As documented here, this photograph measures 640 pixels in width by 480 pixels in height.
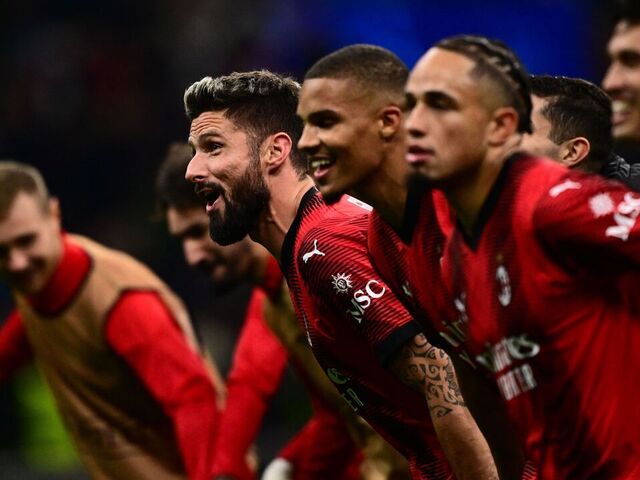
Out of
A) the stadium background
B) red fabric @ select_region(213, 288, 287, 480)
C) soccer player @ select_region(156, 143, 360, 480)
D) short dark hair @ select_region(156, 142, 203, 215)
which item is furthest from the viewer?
the stadium background

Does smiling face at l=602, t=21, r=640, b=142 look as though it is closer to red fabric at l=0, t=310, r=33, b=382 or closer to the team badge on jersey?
the team badge on jersey

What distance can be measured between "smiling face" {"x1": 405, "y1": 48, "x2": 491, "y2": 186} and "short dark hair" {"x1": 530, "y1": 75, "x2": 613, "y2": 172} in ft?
4.13

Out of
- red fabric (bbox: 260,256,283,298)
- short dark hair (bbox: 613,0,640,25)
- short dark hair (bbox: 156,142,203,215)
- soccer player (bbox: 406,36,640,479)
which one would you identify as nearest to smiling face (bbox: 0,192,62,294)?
short dark hair (bbox: 156,142,203,215)

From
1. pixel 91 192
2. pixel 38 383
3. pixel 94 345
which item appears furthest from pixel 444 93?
pixel 91 192

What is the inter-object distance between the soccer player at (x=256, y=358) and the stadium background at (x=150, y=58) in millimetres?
3945

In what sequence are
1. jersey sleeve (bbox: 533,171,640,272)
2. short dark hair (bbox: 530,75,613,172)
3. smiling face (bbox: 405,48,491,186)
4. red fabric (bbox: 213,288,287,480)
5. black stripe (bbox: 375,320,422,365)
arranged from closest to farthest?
jersey sleeve (bbox: 533,171,640,272), smiling face (bbox: 405,48,491,186), black stripe (bbox: 375,320,422,365), short dark hair (bbox: 530,75,613,172), red fabric (bbox: 213,288,287,480)

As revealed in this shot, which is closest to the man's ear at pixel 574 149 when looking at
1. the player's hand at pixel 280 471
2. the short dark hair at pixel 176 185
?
the short dark hair at pixel 176 185

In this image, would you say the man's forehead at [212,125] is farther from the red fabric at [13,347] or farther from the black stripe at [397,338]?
the red fabric at [13,347]

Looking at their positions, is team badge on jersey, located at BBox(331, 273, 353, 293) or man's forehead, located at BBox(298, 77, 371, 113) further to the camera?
team badge on jersey, located at BBox(331, 273, 353, 293)

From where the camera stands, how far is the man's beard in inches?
184

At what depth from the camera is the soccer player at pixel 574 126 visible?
468cm

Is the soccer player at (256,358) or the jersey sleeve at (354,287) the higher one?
the jersey sleeve at (354,287)

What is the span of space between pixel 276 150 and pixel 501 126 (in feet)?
4.51

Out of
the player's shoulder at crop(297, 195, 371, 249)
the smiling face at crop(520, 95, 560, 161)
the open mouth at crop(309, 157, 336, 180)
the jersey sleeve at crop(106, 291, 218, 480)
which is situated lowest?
the jersey sleeve at crop(106, 291, 218, 480)
